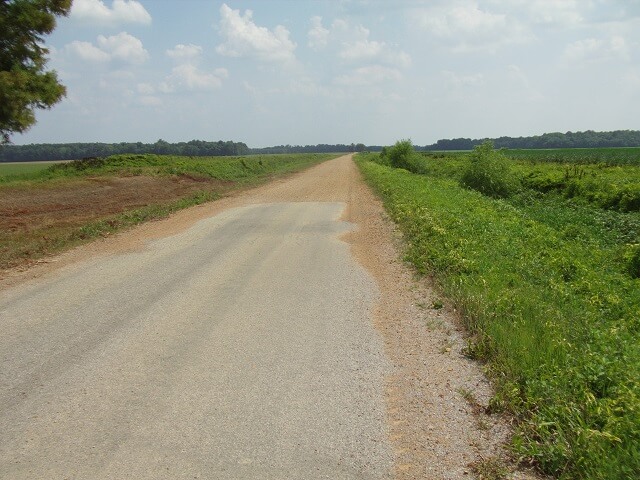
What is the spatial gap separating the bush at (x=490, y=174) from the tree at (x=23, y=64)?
61.7 feet

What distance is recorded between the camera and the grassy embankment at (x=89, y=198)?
550 inches

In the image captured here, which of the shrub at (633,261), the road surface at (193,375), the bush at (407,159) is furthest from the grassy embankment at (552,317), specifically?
the bush at (407,159)

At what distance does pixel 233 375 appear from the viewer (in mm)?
5414

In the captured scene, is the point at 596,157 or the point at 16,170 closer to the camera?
the point at 16,170

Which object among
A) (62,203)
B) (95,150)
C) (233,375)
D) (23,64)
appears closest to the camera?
(233,375)

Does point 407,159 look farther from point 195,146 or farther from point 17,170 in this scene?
point 195,146

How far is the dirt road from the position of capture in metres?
4.01

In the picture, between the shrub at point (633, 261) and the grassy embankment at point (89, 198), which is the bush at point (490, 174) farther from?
the shrub at point (633, 261)

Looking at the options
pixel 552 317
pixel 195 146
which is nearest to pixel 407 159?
pixel 552 317

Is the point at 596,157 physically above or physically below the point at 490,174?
below

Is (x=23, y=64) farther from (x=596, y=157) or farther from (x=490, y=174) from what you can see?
(x=596, y=157)

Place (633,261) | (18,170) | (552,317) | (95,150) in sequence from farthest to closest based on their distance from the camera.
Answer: (95,150) → (18,170) → (633,261) → (552,317)

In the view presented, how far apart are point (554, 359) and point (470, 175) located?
2360 cm

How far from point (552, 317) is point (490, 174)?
2108 centimetres
